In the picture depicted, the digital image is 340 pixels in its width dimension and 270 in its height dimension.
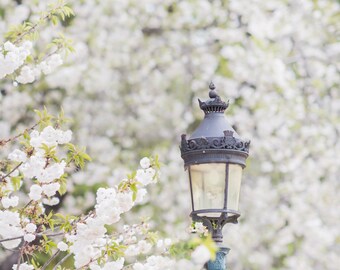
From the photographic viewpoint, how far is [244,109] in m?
11.5

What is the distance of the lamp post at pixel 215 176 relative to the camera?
486 centimetres

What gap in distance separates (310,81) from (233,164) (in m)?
6.70

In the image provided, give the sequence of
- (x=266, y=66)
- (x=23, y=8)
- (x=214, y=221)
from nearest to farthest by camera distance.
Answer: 1. (x=214, y=221)
2. (x=23, y=8)
3. (x=266, y=66)

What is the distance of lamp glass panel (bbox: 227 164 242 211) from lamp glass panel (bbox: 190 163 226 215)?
38 mm

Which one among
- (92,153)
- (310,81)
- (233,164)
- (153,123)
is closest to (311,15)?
(310,81)

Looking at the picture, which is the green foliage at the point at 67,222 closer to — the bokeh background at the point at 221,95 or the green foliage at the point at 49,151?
the green foliage at the point at 49,151

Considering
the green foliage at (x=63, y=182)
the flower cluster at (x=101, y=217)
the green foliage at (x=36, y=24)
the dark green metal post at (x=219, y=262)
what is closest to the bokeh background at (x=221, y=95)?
the green foliage at (x=36, y=24)

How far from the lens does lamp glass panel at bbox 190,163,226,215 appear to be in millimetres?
4879

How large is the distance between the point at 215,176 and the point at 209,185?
6 centimetres

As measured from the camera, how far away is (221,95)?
11.3 meters

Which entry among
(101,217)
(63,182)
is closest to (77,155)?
(63,182)

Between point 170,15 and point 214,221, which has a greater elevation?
point 170,15

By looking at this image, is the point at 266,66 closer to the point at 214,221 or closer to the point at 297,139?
the point at 297,139

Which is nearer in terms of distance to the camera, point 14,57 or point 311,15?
point 14,57
